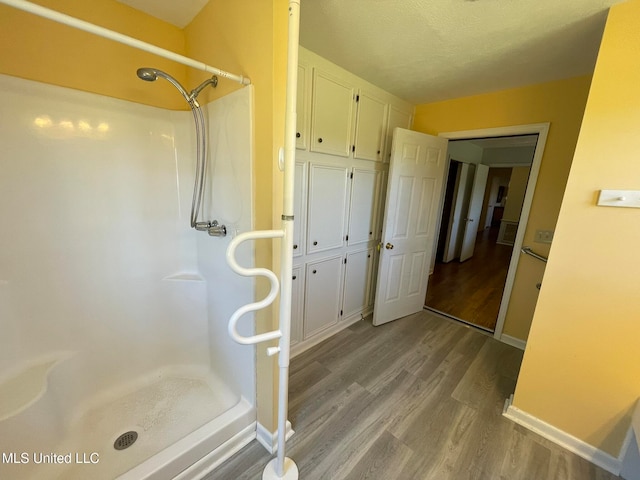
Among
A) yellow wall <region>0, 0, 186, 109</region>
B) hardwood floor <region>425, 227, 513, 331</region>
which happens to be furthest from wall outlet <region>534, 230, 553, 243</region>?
yellow wall <region>0, 0, 186, 109</region>

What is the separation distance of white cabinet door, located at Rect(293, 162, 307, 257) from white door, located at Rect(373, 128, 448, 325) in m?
0.89

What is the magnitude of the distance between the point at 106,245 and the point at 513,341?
3319 mm

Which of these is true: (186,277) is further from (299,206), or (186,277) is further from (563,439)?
(563,439)

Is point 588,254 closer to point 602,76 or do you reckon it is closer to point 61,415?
point 602,76

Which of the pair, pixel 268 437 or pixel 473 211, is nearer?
pixel 268 437

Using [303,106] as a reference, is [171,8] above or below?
above

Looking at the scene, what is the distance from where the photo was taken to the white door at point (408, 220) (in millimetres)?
2375

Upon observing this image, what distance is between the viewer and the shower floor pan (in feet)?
3.74

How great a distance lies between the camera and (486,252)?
223 inches

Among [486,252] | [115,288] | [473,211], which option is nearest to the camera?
[115,288]

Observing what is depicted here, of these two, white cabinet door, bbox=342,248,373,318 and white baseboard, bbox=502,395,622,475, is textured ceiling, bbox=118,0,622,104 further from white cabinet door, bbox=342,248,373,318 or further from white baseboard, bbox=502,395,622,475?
white baseboard, bbox=502,395,622,475

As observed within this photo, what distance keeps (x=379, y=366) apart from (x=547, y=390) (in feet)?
3.35

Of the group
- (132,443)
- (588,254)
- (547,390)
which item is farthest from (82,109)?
(547,390)

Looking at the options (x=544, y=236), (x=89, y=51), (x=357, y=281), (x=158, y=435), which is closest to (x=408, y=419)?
(x=357, y=281)
